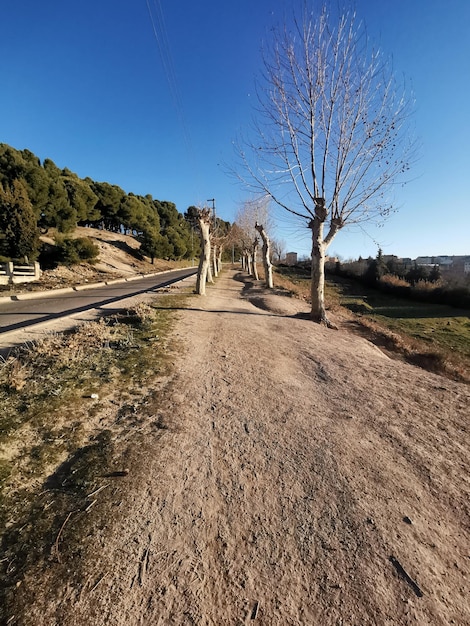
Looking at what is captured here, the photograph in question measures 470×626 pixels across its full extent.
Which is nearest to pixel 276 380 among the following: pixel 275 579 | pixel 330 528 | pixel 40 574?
pixel 330 528

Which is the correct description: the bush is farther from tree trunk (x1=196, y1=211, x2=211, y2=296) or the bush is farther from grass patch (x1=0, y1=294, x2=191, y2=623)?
grass patch (x1=0, y1=294, x2=191, y2=623)

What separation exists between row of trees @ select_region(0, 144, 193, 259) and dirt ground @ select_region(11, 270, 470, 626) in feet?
60.8

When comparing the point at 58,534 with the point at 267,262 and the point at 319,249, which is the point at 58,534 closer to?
the point at 319,249

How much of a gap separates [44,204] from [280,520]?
27718mm

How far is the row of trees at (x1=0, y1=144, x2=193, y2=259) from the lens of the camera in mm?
17922

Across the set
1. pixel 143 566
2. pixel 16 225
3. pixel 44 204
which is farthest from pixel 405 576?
pixel 44 204

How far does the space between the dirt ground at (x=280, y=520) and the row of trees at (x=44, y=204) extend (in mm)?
18546

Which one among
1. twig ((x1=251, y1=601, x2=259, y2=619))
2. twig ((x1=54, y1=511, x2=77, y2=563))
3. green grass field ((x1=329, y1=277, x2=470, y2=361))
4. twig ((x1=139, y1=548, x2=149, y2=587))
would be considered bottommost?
green grass field ((x1=329, y1=277, x2=470, y2=361))

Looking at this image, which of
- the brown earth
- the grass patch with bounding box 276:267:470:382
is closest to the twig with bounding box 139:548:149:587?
the grass patch with bounding box 276:267:470:382

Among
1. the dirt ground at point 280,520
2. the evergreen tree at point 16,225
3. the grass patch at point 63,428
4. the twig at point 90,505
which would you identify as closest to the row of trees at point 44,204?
the evergreen tree at point 16,225

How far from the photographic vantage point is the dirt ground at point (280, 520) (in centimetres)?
178

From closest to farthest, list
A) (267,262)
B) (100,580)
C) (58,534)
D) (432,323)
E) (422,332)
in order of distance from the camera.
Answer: (100,580) → (58,534) → (422,332) → (432,323) → (267,262)

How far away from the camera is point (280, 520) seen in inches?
93.1

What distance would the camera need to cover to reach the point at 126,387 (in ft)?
14.0
